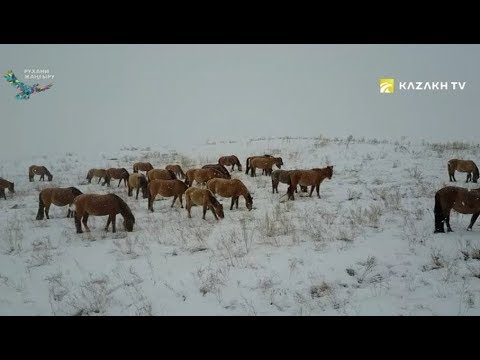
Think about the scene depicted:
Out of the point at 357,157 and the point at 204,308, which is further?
the point at 357,157

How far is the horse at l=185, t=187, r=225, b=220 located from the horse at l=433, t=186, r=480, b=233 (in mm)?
6158

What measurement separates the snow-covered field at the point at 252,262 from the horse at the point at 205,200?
435mm

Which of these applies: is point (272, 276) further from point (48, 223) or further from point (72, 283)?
point (48, 223)

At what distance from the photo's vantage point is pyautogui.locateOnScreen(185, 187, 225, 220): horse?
11.0m

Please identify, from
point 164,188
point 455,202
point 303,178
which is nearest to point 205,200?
point 164,188

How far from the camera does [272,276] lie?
661 centimetres

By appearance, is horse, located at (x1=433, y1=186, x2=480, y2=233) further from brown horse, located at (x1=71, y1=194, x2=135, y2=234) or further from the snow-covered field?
brown horse, located at (x1=71, y1=194, x2=135, y2=234)

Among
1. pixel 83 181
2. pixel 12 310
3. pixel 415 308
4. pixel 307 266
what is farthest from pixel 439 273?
pixel 83 181

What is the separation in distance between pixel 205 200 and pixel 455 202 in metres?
7.07

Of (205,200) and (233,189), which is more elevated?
(233,189)

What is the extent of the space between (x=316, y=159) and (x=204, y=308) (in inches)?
707

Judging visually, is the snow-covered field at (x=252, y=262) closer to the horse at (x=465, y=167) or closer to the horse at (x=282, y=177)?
the horse at (x=282, y=177)

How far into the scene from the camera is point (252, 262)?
7195 mm

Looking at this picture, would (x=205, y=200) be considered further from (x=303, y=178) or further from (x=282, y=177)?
(x=303, y=178)
